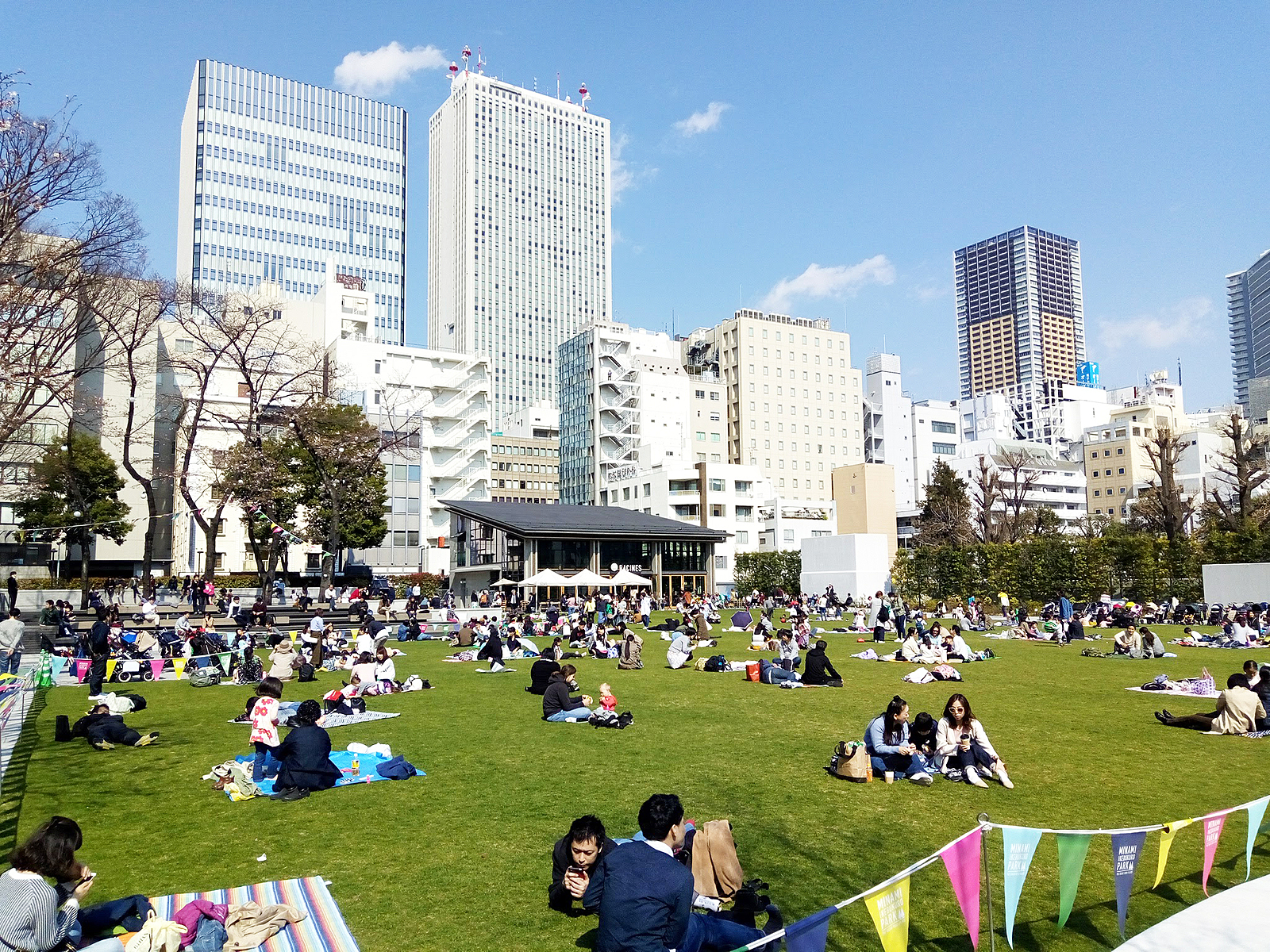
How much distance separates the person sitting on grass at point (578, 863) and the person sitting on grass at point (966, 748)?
526 cm

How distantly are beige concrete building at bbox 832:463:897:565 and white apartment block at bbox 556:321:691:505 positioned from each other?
18182 millimetres

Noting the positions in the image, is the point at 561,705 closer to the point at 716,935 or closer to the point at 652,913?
the point at 716,935

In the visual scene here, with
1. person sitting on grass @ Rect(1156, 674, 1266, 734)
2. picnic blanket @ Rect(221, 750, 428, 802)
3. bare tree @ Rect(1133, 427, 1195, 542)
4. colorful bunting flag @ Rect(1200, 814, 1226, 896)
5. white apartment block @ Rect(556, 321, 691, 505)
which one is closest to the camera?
colorful bunting flag @ Rect(1200, 814, 1226, 896)

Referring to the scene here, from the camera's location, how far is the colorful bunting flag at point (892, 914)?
4586 millimetres

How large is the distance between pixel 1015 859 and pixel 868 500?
77238 millimetres

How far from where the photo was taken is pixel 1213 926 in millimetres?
5863

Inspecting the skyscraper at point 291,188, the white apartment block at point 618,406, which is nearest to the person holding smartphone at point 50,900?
the white apartment block at point 618,406

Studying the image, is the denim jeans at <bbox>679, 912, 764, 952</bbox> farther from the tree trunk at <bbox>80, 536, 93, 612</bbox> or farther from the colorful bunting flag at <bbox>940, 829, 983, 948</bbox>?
the tree trunk at <bbox>80, 536, 93, 612</bbox>

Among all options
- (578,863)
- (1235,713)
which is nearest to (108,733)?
(578,863)

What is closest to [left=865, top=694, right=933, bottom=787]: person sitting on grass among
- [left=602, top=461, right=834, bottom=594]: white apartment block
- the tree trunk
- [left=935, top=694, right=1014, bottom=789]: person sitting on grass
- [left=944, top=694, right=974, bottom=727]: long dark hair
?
[left=935, top=694, right=1014, bottom=789]: person sitting on grass

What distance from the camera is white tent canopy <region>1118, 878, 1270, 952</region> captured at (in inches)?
221

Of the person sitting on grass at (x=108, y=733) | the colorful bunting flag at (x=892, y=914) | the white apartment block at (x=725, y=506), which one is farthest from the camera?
the white apartment block at (x=725, y=506)

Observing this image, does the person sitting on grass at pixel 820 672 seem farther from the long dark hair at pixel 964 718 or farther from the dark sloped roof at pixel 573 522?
the dark sloped roof at pixel 573 522

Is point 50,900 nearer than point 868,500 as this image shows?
Yes
